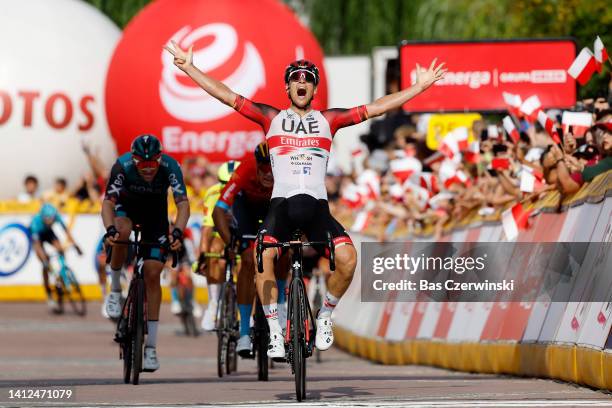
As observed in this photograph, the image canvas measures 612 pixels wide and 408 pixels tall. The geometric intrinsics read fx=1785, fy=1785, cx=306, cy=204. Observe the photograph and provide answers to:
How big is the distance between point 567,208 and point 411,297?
16.7 ft

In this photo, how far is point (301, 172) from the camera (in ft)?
40.3

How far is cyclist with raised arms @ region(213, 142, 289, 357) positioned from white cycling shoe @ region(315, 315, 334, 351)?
1.99 meters

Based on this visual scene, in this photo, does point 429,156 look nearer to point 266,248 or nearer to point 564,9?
point 564,9

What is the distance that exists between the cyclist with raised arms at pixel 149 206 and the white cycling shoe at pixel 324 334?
8.45 feet

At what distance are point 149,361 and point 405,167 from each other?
823 centimetres

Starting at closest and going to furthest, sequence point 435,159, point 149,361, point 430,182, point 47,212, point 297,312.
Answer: point 297,312
point 149,361
point 430,182
point 435,159
point 47,212

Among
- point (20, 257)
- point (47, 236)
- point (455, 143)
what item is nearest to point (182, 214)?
point (455, 143)

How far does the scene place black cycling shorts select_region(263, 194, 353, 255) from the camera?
12.2m

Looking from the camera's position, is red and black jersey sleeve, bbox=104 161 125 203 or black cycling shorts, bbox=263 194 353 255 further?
red and black jersey sleeve, bbox=104 161 125 203

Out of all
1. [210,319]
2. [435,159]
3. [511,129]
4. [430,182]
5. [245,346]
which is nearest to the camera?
[245,346]

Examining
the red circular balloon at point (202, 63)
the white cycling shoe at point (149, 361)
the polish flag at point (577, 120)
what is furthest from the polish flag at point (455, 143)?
the red circular balloon at point (202, 63)

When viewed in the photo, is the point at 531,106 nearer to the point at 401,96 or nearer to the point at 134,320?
the point at 401,96

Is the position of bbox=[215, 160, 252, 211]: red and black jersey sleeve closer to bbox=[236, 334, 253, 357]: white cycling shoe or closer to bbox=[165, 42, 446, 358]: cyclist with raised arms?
bbox=[236, 334, 253, 357]: white cycling shoe

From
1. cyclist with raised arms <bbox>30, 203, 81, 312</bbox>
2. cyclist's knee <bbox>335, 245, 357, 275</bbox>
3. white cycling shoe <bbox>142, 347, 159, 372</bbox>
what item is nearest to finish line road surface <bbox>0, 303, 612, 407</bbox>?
white cycling shoe <bbox>142, 347, 159, 372</bbox>
